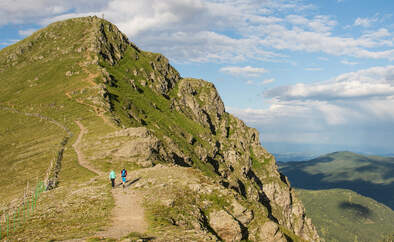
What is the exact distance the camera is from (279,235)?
104 feet

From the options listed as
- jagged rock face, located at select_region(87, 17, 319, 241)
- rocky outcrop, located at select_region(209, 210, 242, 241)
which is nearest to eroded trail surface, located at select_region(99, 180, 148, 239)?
rocky outcrop, located at select_region(209, 210, 242, 241)

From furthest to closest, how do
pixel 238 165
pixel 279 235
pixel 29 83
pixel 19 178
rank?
pixel 238 165 < pixel 29 83 < pixel 19 178 < pixel 279 235

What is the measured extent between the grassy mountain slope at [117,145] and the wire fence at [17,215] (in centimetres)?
81

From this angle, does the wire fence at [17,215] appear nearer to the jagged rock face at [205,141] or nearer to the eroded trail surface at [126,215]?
the eroded trail surface at [126,215]

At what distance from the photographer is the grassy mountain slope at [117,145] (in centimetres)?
2831

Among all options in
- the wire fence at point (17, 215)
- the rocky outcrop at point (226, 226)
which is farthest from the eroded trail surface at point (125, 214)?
the wire fence at point (17, 215)

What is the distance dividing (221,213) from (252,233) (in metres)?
4.68

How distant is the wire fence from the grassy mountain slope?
81 cm

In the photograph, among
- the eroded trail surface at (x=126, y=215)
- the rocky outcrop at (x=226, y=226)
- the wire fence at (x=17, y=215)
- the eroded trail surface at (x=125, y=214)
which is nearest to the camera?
the eroded trail surface at (x=125, y=214)

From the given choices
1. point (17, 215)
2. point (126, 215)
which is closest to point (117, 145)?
point (17, 215)

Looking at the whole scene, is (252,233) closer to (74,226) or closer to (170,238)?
(170,238)

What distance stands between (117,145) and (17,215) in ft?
99.9

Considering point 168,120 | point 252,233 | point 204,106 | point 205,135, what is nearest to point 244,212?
point 252,233

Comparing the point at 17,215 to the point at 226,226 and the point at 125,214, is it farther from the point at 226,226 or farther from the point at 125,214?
the point at 226,226
